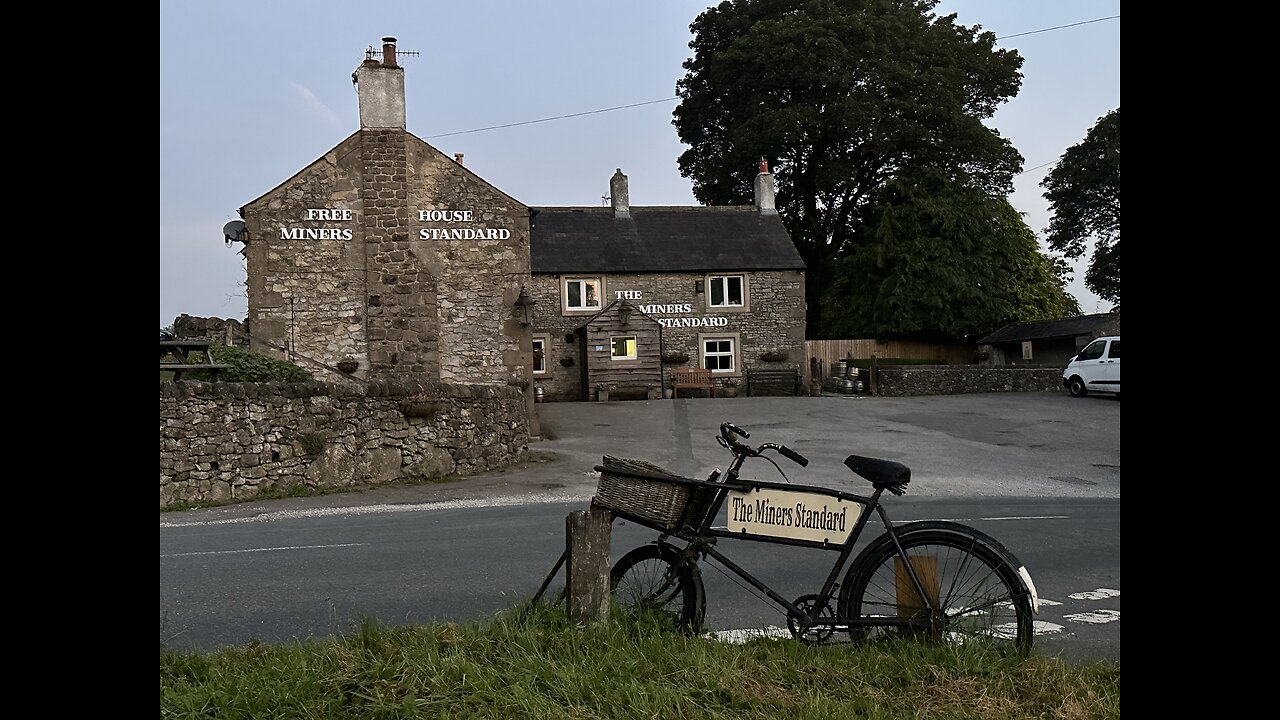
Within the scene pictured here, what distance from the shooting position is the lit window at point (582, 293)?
1335 inches

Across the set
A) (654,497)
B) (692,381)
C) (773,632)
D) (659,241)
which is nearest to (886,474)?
(654,497)

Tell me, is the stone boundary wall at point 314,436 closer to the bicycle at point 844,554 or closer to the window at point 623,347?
the bicycle at point 844,554

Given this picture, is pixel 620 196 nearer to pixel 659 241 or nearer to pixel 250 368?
pixel 659 241

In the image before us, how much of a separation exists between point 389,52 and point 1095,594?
59.0 ft

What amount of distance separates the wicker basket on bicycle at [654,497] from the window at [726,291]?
99.6 ft

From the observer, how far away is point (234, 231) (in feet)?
69.2

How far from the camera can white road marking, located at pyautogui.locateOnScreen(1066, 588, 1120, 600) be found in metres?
6.44

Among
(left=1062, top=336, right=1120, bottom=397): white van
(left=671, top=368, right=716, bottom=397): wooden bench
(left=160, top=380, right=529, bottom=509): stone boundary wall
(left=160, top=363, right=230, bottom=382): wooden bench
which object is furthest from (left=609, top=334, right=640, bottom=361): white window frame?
(left=160, top=363, right=230, bottom=382): wooden bench

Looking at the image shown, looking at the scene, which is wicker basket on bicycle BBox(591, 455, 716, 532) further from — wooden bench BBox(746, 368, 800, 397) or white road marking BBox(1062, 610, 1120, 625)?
wooden bench BBox(746, 368, 800, 397)
